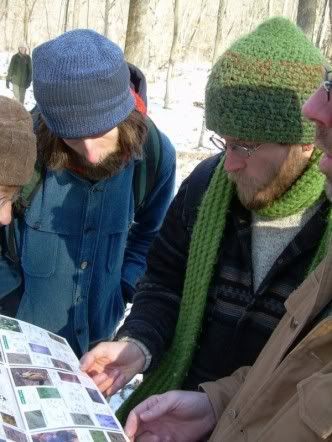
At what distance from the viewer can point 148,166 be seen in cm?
211

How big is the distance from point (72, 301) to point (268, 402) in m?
1.13

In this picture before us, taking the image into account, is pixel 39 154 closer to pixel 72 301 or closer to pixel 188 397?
pixel 72 301

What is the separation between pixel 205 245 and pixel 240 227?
0.12 m

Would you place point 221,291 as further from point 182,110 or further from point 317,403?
point 182,110

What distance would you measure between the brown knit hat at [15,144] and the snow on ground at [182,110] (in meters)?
4.88

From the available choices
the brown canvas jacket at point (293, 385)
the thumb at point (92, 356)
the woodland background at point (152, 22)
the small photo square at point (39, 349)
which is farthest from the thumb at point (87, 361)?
the woodland background at point (152, 22)

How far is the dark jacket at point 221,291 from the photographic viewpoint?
1.50 meters

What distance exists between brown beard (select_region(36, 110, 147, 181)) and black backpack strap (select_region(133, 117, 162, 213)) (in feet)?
0.25

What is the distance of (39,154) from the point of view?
6.34 feet

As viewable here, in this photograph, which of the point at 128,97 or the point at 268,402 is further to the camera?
the point at 128,97

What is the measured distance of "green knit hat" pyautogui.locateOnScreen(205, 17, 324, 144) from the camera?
4.82 feet

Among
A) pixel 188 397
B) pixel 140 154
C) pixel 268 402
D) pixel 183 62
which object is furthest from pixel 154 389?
pixel 183 62

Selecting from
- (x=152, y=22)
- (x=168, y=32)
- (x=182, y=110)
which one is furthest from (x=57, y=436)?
(x=168, y=32)

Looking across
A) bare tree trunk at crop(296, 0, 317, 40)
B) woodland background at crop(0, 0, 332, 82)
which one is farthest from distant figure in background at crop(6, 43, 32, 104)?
woodland background at crop(0, 0, 332, 82)
